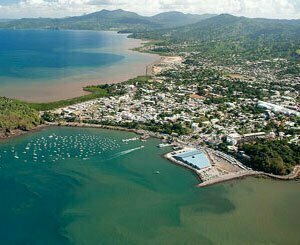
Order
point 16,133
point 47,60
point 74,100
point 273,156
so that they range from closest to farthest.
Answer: point 273,156 → point 16,133 → point 74,100 → point 47,60

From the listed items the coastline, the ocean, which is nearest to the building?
the coastline

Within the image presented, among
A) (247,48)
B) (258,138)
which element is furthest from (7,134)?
(247,48)

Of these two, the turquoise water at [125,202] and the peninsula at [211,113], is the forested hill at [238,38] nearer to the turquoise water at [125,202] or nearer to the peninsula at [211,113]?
the peninsula at [211,113]

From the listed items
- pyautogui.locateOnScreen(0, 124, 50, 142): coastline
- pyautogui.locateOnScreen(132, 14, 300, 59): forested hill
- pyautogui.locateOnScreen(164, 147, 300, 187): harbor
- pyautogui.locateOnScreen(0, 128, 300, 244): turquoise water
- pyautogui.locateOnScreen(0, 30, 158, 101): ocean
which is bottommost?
pyautogui.locateOnScreen(0, 128, 300, 244): turquoise water

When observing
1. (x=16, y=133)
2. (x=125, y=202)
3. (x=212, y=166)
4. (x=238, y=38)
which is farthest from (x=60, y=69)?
(x=238, y=38)

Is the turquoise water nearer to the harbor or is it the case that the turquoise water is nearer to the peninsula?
the harbor

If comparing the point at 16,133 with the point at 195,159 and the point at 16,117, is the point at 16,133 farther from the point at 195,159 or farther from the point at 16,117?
the point at 195,159
